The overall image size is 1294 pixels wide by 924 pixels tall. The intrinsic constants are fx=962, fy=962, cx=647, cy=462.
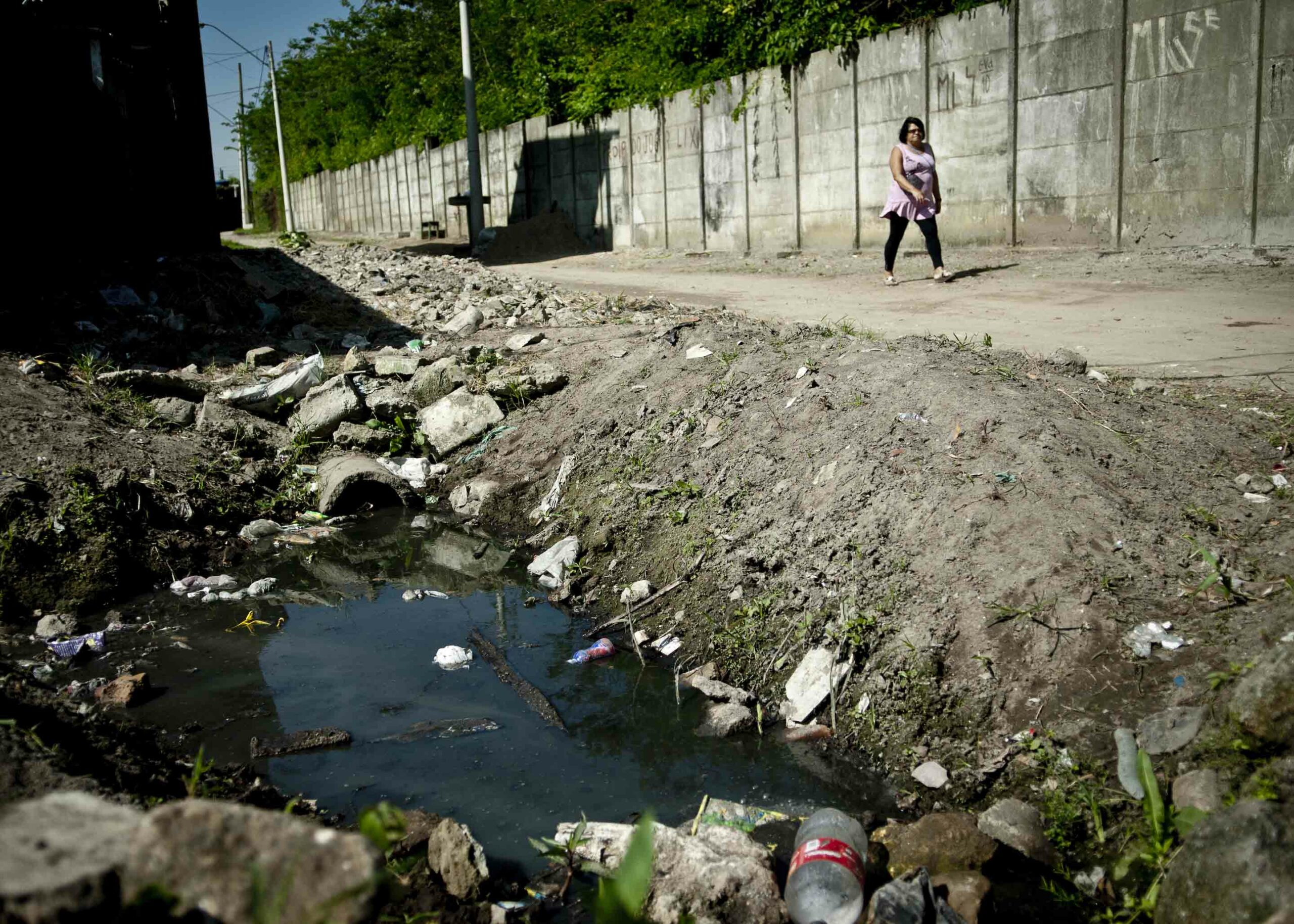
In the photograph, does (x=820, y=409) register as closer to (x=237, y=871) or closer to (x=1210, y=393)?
(x=1210, y=393)

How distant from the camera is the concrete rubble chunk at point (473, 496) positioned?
499 cm

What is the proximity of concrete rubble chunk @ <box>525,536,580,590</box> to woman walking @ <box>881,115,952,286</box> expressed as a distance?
526 centimetres

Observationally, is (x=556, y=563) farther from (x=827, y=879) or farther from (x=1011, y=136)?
(x=1011, y=136)

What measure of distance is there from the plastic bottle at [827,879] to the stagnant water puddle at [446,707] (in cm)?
34

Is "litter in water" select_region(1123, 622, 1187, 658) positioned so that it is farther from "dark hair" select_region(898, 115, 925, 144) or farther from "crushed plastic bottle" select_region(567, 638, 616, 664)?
"dark hair" select_region(898, 115, 925, 144)

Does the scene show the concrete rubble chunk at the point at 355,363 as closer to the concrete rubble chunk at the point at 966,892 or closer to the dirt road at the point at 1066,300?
the dirt road at the point at 1066,300

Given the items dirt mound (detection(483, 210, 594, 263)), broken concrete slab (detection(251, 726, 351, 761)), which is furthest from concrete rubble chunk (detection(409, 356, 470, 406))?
dirt mound (detection(483, 210, 594, 263))

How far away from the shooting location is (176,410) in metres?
5.48

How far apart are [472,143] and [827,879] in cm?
1714

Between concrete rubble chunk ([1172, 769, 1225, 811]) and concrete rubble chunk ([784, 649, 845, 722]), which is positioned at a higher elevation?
concrete rubble chunk ([1172, 769, 1225, 811])

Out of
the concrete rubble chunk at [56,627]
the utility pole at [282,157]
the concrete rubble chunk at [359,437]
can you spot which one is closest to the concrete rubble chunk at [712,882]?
the concrete rubble chunk at [56,627]

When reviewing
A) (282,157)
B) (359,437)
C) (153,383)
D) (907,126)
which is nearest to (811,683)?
(359,437)

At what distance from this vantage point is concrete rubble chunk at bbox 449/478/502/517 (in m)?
4.99

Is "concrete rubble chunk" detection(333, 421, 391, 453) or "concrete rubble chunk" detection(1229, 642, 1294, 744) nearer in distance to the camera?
"concrete rubble chunk" detection(1229, 642, 1294, 744)
